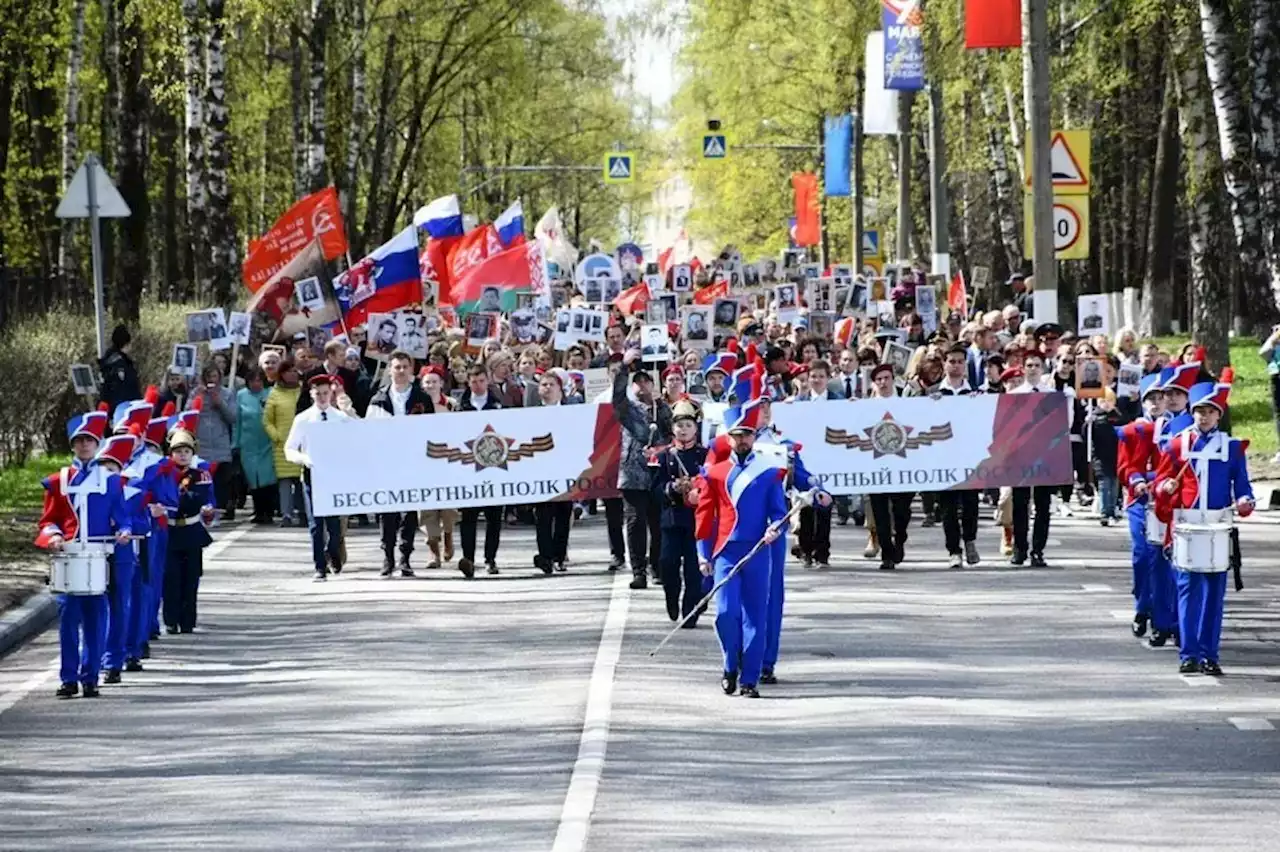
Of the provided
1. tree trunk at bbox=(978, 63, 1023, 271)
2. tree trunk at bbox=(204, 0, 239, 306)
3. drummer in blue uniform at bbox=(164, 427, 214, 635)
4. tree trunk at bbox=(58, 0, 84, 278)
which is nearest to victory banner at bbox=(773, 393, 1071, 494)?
drummer in blue uniform at bbox=(164, 427, 214, 635)

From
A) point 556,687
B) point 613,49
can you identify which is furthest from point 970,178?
point 556,687

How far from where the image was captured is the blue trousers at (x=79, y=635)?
16.5m

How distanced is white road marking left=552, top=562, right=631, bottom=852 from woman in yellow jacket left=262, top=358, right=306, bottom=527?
7.39 m

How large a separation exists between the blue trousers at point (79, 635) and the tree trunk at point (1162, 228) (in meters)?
27.4

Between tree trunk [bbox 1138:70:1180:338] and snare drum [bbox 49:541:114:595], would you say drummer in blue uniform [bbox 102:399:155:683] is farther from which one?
tree trunk [bbox 1138:70:1180:338]

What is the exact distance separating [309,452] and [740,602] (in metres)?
8.56

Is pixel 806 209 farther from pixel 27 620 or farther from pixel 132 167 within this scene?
pixel 27 620

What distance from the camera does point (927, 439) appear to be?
973 inches

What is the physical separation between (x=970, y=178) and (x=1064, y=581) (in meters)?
52.5

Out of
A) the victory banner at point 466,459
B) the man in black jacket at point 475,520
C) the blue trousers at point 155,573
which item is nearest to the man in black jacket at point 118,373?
the man in black jacket at point 475,520

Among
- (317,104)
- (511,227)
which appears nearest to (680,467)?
(317,104)

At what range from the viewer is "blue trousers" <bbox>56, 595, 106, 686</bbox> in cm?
1655

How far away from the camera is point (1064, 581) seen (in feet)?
71.9

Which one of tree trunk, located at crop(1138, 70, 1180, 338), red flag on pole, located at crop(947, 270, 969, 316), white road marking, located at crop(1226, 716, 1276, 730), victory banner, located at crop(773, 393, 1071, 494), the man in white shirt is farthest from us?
tree trunk, located at crop(1138, 70, 1180, 338)
